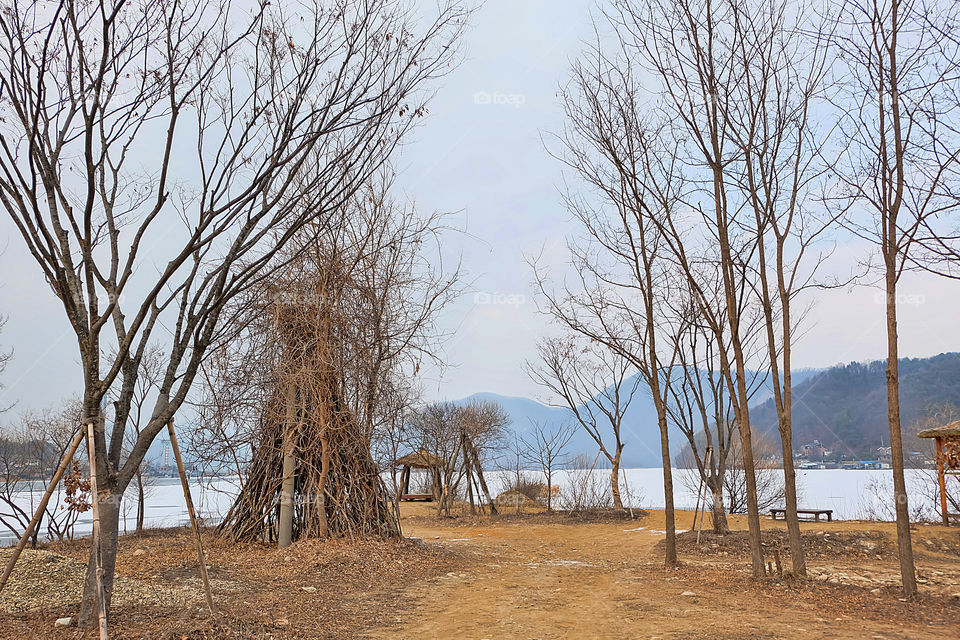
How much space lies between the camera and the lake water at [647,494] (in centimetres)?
998

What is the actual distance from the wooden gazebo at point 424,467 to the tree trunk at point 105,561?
10.8 meters

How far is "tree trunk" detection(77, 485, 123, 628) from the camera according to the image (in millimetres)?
4223

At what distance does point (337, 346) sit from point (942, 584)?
760cm

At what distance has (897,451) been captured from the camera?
221 inches

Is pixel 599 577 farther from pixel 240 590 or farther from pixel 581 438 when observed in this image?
pixel 581 438

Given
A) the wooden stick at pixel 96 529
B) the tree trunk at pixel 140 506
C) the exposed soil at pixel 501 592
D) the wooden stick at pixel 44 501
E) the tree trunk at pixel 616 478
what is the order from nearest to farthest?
the wooden stick at pixel 96 529, the wooden stick at pixel 44 501, the exposed soil at pixel 501 592, the tree trunk at pixel 140 506, the tree trunk at pixel 616 478

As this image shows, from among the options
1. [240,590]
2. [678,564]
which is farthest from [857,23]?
[240,590]

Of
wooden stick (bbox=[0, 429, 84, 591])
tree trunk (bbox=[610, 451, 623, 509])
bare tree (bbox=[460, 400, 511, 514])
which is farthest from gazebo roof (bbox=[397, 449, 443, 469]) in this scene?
wooden stick (bbox=[0, 429, 84, 591])

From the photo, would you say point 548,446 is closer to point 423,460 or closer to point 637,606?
point 423,460

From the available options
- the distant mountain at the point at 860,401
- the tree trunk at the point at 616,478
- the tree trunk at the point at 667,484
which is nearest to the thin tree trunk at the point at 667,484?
the tree trunk at the point at 667,484

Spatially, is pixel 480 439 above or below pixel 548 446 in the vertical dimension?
above

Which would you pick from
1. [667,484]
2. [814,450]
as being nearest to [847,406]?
[814,450]

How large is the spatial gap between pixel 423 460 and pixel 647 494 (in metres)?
7.51

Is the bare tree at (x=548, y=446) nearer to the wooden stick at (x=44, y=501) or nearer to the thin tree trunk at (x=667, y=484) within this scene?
the thin tree trunk at (x=667, y=484)
